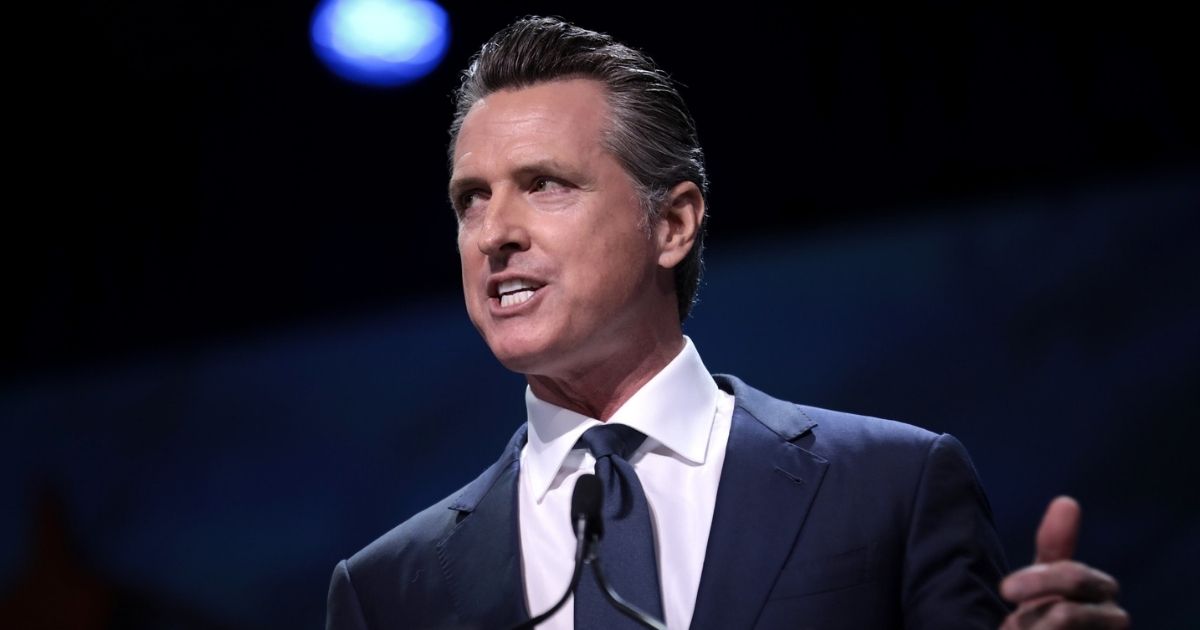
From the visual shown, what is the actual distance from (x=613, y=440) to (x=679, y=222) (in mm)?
403

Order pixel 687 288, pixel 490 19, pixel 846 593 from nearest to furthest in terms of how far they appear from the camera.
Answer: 1. pixel 846 593
2. pixel 687 288
3. pixel 490 19

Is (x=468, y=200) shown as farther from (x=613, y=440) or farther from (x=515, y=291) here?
(x=613, y=440)

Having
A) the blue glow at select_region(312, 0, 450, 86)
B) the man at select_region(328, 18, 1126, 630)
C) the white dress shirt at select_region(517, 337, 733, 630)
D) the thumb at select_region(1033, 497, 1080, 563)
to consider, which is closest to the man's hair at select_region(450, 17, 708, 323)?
the man at select_region(328, 18, 1126, 630)

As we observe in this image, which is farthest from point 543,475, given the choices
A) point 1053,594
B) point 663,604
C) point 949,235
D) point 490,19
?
point 490,19

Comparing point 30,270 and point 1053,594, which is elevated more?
point 30,270

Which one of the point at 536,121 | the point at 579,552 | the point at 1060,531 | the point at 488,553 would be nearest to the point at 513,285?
the point at 536,121

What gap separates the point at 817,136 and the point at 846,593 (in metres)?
1.48

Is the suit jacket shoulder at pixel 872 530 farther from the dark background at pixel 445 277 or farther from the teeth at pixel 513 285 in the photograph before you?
the dark background at pixel 445 277

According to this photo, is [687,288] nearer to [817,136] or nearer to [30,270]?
[817,136]

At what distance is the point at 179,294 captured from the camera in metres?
3.34

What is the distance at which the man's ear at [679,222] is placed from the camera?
6.47 ft

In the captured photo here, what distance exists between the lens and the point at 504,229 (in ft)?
5.93

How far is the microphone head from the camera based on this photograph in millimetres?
1452

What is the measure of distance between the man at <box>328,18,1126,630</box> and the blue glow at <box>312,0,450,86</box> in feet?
3.23
